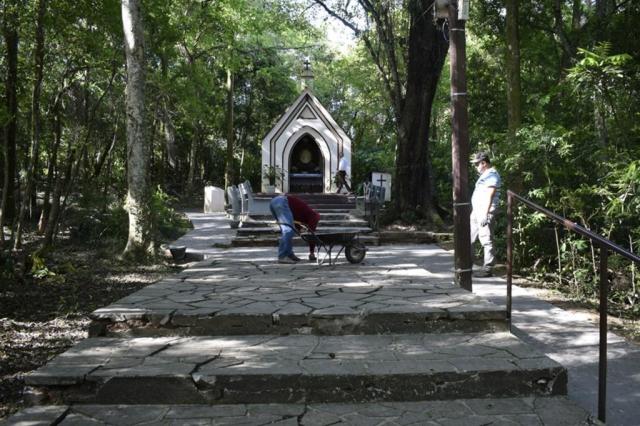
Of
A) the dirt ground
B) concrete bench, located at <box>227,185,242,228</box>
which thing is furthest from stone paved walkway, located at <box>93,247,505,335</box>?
concrete bench, located at <box>227,185,242,228</box>

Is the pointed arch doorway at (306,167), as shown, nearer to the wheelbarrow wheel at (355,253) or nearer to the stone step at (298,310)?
the wheelbarrow wheel at (355,253)

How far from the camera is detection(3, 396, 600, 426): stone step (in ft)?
10.9

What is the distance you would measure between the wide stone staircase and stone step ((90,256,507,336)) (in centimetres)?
1

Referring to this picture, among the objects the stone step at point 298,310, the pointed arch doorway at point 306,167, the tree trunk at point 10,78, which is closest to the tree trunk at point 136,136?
the tree trunk at point 10,78

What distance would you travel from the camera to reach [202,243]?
41.9ft

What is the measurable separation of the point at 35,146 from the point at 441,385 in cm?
754

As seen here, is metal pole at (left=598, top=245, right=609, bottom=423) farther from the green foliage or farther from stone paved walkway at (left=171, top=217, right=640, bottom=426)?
the green foliage

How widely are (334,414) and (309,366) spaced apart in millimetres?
421

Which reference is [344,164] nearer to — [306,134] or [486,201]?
[306,134]

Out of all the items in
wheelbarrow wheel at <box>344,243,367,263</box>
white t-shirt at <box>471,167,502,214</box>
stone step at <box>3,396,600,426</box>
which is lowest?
Result: stone step at <box>3,396,600,426</box>

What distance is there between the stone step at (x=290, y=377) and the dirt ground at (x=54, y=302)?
18.9 inches

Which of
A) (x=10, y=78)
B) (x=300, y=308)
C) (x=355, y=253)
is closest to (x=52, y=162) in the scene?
(x=10, y=78)

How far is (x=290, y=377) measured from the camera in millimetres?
3623

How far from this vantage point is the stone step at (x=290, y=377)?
3.60 meters
